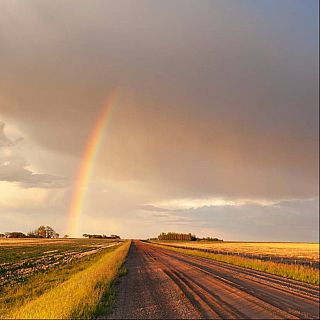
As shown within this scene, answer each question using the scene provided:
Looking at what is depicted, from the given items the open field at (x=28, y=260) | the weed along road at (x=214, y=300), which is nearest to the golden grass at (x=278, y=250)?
the open field at (x=28, y=260)

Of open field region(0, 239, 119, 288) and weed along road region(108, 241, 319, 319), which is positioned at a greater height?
weed along road region(108, 241, 319, 319)

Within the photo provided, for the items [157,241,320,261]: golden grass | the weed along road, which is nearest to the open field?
the weed along road

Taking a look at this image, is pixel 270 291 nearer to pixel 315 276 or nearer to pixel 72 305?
pixel 315 276

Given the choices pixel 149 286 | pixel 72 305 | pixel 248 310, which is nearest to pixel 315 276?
pixel 149 286

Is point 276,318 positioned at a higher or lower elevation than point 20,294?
higher

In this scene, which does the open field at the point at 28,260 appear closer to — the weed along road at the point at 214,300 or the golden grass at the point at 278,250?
the weed along road at the point at 214,300

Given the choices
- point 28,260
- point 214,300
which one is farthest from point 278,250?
point 214,300

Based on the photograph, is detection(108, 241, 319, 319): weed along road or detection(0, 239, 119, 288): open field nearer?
detection(108, 241, 319, 319): weed along road

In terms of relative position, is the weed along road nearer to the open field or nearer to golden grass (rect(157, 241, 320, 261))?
the open field

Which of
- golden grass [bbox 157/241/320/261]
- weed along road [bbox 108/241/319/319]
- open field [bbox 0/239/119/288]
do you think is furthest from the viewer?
golden grass [bbox 157/241/320/261]

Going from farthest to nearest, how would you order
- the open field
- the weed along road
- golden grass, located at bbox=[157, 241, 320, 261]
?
golden grass, located at bbox=[157, 241, 320, 261] < the open field < the weed along road

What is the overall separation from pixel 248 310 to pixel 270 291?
16.9ft

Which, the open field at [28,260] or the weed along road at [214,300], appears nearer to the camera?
the weed along road at [214,300]

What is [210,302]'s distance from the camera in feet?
44.4
